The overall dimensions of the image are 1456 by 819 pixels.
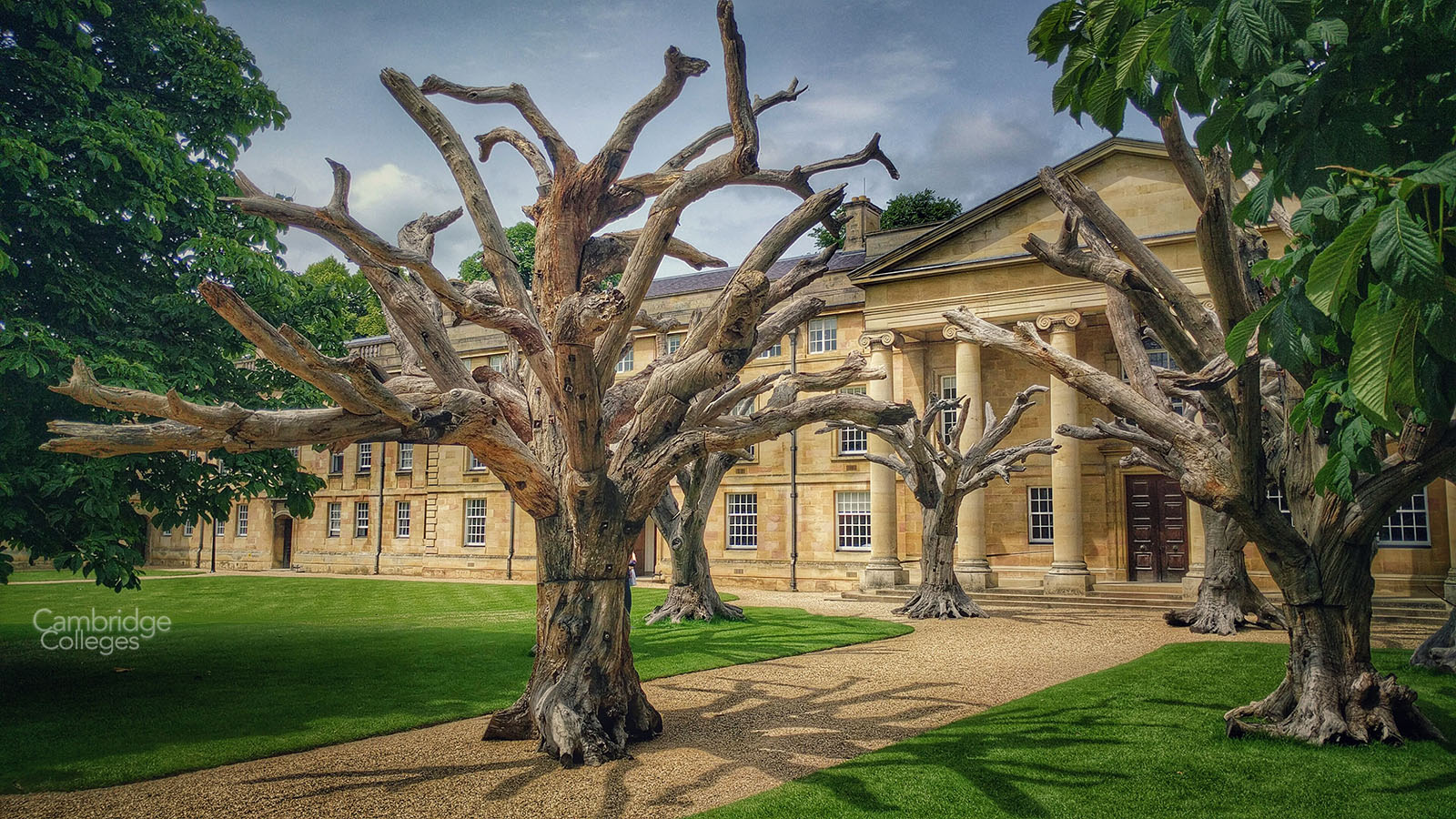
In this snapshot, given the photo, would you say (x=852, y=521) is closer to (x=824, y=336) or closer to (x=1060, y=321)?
(x=824, y=336)

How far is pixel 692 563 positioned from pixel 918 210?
26576mm

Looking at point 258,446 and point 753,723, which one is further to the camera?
point 753,723

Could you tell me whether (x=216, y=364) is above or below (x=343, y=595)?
above

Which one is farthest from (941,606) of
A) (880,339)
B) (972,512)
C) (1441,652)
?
(880,339)

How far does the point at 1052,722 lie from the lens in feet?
30.1

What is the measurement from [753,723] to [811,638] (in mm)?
7322

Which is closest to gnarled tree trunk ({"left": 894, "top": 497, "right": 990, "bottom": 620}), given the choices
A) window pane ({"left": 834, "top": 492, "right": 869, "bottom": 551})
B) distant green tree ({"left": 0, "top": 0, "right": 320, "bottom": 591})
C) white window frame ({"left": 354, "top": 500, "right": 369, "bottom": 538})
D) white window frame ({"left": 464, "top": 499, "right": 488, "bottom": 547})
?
window pane ({"left": 834, "top": 492, "right": 869, "bottom": 551})

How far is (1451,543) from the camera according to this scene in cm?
2292

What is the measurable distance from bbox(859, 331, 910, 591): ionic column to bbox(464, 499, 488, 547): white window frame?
1765 centimetres

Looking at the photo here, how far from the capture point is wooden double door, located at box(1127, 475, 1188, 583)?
2778 centimetres

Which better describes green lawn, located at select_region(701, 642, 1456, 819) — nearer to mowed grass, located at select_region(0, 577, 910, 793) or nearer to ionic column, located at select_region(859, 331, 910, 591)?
mowed grass, located at select_region(0, 577, 910, 793)

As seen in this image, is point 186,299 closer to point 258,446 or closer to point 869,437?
point 258,446

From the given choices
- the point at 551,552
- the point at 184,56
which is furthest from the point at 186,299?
the point at 551,552

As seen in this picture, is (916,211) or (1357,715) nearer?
(1357,715)
